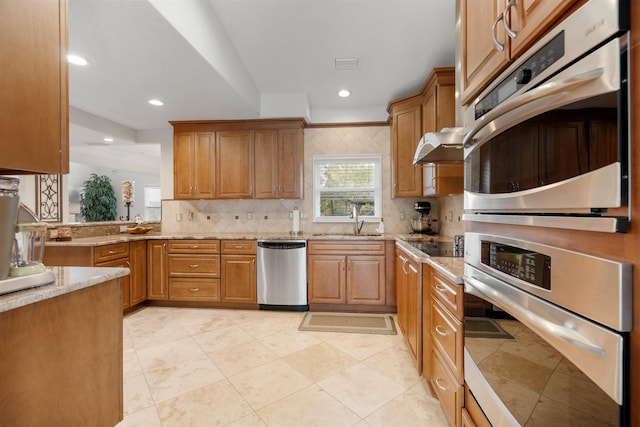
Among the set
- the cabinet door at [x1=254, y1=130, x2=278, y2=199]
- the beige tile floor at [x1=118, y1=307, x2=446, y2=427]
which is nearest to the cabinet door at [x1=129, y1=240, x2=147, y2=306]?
the beige tile floor at [x1=118, y1=307, x2=446, y2=427]

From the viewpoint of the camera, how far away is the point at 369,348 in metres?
2.52

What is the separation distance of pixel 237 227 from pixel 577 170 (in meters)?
3.99

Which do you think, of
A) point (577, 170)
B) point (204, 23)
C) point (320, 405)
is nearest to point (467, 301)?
point (577, 170)

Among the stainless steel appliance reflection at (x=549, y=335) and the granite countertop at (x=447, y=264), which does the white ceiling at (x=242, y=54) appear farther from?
the stainless steel appliance reflection at (x=549, y=335)

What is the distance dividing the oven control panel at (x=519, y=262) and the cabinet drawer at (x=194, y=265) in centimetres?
319

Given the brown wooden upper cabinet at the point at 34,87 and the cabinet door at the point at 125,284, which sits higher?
the brown wooden upper cabinet at the point at 34,87

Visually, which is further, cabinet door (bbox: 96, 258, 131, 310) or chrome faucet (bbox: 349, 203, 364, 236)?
chrome faucet (bbox: 349, 203, 364, 236)

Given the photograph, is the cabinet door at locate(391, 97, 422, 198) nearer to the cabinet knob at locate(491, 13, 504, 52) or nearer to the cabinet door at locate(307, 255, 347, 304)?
the cabinet door at locate(307, 255, 347, 304)

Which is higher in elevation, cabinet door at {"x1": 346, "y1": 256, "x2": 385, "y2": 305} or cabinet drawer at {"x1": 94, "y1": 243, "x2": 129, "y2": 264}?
cabinet drawer at {"x1": 94, "y1": 243, "x2": 129, "y2": 264}

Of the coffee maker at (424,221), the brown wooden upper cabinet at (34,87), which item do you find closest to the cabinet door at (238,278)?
the coffee maker at (424,221)

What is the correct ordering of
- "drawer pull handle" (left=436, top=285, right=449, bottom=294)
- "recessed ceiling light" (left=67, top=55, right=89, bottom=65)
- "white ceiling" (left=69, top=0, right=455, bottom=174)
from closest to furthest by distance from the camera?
"drawer pull handle" (left=436, top=285, right=449, bottom=294) → "white ceiling" (left=69, top=0, right=455, bottom=174) → "recessed ceiling light" (left=67, top=55, right=89, bottom=65)

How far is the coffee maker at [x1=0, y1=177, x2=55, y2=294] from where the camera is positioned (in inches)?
39.2

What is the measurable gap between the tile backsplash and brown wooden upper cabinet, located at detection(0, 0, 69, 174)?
2.99 metres

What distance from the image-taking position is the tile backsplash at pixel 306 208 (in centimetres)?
397
